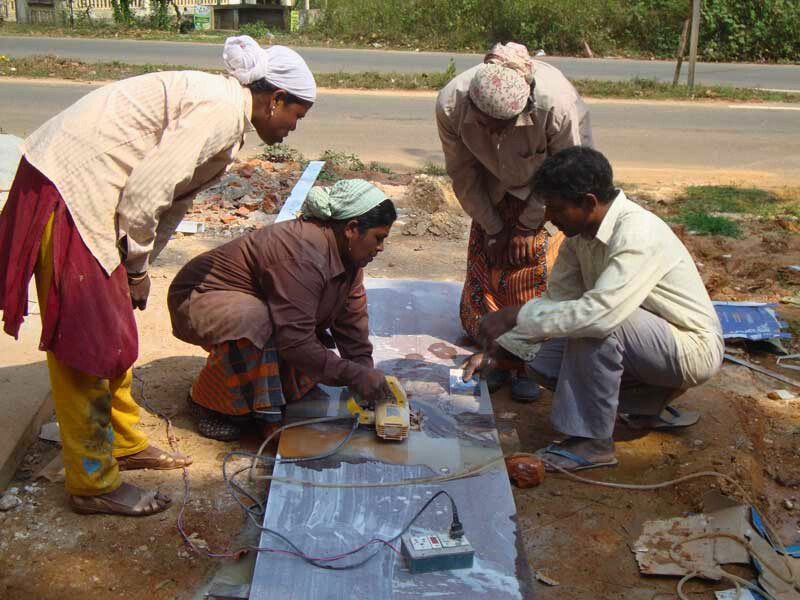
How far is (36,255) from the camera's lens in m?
2.55

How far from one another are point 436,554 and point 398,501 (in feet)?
1.32

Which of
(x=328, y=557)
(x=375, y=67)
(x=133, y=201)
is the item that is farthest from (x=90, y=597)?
(x=375, y=67)

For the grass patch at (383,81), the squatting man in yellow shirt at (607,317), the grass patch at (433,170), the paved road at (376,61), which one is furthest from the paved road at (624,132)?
the squatting man in yellow shirt at (607,317)

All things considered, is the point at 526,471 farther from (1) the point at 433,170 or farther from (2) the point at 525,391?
(1) the point at 433,170

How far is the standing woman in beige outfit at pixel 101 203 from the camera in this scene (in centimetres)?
253

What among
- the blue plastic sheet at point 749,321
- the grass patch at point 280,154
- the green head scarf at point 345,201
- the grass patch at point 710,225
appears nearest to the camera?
the green head scarf at point 345,201

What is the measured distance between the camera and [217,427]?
3.46 metres

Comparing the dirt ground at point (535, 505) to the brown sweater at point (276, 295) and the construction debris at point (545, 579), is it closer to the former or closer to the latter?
the construction debris at point (545, 579)

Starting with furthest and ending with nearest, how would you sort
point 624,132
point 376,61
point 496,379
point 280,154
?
point 376,61 → point 624,132 → point 280,154 → point 496,379

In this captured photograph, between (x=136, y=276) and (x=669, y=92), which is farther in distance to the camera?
(x=669, y=92)

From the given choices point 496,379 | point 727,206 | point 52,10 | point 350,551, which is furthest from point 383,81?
→ point 52,10

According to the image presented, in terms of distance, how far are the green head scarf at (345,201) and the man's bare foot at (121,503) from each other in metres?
1.24

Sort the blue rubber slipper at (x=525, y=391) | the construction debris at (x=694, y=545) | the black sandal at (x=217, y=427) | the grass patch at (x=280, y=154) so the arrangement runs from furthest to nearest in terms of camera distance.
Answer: the grass patch at (x=280, y=154) → the blue rubber slipper at (x=525, y=391) → the black sandal at (x=217, y=427) → the construction debris at (x=694, y=545)

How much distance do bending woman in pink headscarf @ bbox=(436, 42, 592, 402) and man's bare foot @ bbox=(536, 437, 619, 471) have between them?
627 millimetres
